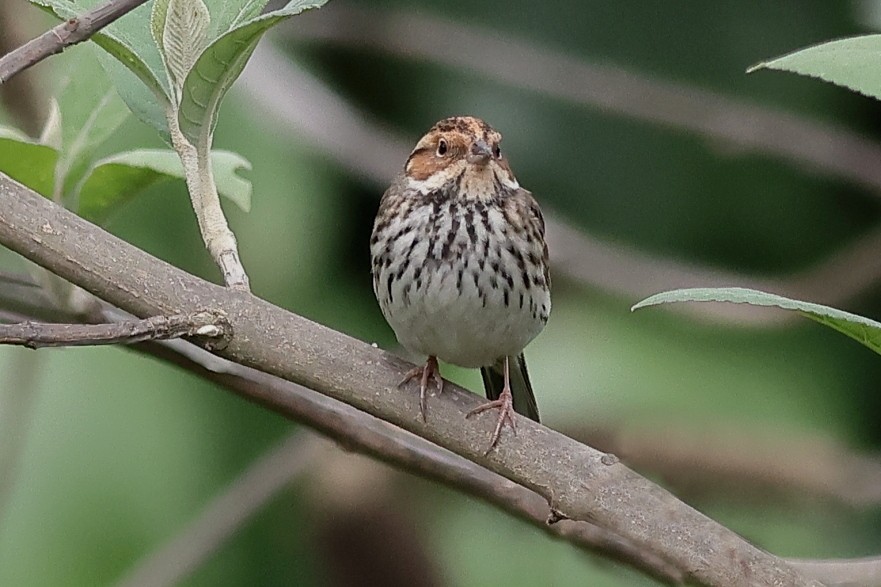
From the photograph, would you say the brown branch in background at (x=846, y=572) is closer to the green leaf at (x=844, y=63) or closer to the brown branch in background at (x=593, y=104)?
the green leaf at (x=844, y=63)

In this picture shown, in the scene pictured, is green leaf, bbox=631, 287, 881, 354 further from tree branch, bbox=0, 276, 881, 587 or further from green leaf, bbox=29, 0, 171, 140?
green leaf, bbox=29, 0, 171, 140

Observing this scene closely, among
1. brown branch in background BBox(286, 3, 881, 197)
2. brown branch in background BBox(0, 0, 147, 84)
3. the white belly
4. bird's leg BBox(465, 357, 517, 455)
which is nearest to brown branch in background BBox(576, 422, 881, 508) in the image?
the white belly

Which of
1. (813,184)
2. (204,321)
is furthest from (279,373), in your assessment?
(813,184)

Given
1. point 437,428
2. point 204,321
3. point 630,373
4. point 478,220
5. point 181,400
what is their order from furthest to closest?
point 630,373 < point 181,400 < point 478,220 < point 437,428 < point 204,321

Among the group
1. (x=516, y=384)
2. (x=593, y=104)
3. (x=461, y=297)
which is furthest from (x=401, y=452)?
(x=593, y=104)

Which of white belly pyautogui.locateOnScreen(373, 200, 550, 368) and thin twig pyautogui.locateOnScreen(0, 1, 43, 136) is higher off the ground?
thin twig pyautogui.locateOnScreen(0, 1, 43, 136)

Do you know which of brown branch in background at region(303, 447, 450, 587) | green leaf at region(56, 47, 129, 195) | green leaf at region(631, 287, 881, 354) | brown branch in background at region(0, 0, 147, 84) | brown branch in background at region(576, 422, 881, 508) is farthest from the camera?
brown branch in background at region(303, 447, 450, 587)

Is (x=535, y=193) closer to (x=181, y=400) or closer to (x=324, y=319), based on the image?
(x=324, y=319)
